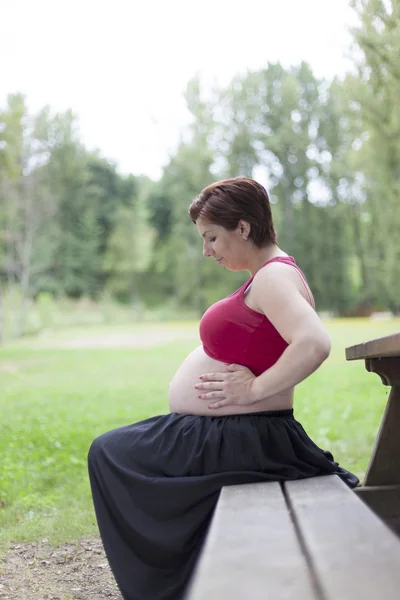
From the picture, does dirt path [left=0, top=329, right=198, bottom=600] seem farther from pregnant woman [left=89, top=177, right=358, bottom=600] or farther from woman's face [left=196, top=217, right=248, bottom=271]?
woman's face [left=196, top=217, right=248, bottom=271]

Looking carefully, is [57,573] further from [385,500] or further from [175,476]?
[385,500]

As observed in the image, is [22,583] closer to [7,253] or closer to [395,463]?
[395,463]

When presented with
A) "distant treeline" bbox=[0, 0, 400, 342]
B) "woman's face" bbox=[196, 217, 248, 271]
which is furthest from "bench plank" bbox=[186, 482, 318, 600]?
"distant treeline" bbox=[0, 0, 400, 342]

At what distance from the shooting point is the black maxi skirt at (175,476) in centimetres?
175

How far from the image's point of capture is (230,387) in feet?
5.99

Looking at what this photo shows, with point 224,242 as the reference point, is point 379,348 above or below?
below

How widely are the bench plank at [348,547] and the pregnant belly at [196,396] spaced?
0.37m

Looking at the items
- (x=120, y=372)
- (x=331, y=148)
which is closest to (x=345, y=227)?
(x=331, y=148)

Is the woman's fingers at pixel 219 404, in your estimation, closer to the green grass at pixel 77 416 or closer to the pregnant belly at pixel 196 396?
the pregnant belly at pixel 196 396

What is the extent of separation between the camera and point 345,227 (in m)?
23.7

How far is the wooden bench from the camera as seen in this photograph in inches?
36.7

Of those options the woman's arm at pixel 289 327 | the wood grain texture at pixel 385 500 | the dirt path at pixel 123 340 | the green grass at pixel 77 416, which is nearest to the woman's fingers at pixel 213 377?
the woman's arm at pixel 289 327

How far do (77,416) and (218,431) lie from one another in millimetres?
4807

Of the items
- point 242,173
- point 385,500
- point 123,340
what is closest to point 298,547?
point 385,500
